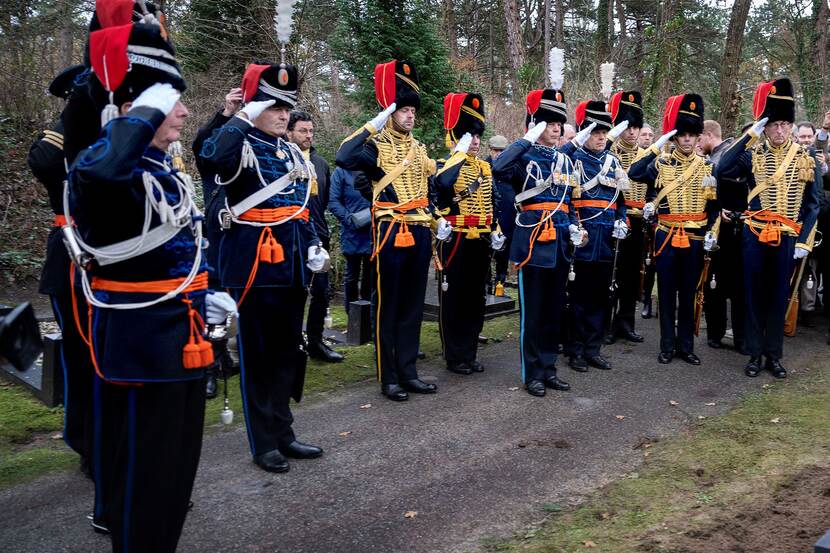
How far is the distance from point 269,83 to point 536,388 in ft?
10.7

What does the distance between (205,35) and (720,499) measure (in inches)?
490

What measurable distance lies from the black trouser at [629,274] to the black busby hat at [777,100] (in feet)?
6.24

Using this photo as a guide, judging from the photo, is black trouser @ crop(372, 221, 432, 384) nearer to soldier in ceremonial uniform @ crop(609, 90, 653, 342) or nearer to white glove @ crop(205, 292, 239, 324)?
white glove @ crop(205, 292, 239, 324)

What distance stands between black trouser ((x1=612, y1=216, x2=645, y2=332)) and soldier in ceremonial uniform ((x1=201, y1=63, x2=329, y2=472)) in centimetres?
459

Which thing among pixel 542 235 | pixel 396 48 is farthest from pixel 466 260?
pixel 396 48

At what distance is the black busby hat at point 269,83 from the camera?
434 centimetres

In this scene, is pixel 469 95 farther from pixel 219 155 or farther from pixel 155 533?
pixel 155 533

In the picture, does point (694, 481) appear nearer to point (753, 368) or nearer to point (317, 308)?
point (753, 368)

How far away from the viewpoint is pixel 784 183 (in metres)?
6.80

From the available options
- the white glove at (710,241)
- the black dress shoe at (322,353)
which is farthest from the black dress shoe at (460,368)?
the white glove at (710,241)

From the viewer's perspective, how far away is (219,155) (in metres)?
4.25

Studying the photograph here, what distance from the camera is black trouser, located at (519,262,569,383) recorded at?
6.32 metres

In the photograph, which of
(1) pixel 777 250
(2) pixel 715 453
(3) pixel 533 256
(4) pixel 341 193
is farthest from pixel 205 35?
(2) pixel 715 453

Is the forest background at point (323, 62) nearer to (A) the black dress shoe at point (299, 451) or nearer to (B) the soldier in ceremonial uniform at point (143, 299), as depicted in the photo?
(A) the black dress shoe at point (299, 451)
